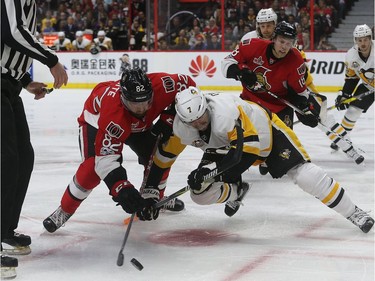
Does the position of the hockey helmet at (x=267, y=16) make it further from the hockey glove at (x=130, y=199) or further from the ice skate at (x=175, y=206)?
the hockey glove at (x=130, y=199)

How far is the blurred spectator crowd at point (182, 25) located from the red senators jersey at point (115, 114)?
23.6ft

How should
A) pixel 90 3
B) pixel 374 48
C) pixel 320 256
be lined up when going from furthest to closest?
pixel 90 3
pixel 374 48
pixel 320 256

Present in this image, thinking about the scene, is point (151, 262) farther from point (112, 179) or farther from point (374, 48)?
point (374, 48)

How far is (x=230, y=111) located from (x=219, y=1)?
8.37m

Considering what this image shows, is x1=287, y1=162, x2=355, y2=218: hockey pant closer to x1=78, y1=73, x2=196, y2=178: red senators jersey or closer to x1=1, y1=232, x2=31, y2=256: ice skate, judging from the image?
x1=78, y1=73, x2=196, y2=178: red senators jersey

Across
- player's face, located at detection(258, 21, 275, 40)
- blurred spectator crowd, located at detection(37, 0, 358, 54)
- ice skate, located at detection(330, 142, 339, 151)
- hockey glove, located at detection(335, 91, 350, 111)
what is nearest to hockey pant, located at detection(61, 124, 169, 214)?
→ player's face, located at detection(258, 21, 275, 40)

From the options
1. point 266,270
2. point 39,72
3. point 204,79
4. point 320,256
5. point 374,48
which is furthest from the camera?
point 39,72

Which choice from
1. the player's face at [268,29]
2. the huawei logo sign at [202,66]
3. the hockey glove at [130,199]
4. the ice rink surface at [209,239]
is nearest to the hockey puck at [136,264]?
the ice rink surface at [209,239]

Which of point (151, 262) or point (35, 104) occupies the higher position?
point (151, 262)

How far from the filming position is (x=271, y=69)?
4297mm

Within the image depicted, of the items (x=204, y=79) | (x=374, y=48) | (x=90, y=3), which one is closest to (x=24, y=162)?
(x=374, y=48)

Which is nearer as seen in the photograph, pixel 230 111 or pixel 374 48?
pixel 230 111

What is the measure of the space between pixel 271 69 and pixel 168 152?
1251 millimetres

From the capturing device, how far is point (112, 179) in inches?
112
